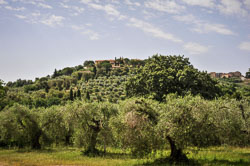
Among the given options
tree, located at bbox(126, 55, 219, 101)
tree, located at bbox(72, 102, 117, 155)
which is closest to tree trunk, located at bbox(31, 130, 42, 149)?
tree, located at bbox(72, 102, 117, 155)

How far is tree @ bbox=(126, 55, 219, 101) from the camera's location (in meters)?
40.0

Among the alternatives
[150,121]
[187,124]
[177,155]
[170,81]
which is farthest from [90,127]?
[170,81]

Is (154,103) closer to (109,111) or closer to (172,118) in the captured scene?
(172,118)

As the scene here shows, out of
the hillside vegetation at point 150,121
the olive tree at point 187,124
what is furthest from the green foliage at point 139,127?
the olive tree at point 187,124

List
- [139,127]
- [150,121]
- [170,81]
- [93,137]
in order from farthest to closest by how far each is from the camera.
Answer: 1. [170,81]
2. [93,137]
3. [150,121]
4. [139,127]

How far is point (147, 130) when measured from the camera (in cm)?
2114

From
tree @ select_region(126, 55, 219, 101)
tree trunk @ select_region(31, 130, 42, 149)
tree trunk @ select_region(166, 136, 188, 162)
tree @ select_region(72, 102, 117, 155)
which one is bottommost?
tree trunk @ select_region(31, 130, 42, 149)

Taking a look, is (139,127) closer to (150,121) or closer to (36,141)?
(150,121)

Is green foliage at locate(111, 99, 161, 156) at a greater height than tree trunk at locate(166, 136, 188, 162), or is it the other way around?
green foliage at locate(111, 99, 161, 156)

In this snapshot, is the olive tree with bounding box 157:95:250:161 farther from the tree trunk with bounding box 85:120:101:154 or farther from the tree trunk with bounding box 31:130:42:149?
the tree trunk with bounding box 31:130:42:149

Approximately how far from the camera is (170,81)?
40.4 meters

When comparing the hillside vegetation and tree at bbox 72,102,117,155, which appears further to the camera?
tree at bbox 72,102,117,155

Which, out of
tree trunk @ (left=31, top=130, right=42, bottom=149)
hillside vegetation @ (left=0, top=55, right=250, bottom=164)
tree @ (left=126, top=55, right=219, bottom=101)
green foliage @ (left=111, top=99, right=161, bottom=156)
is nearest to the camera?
hillside vegetation @ (left=0, top=55, right=250, bottom=164)

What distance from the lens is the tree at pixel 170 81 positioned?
131ft
